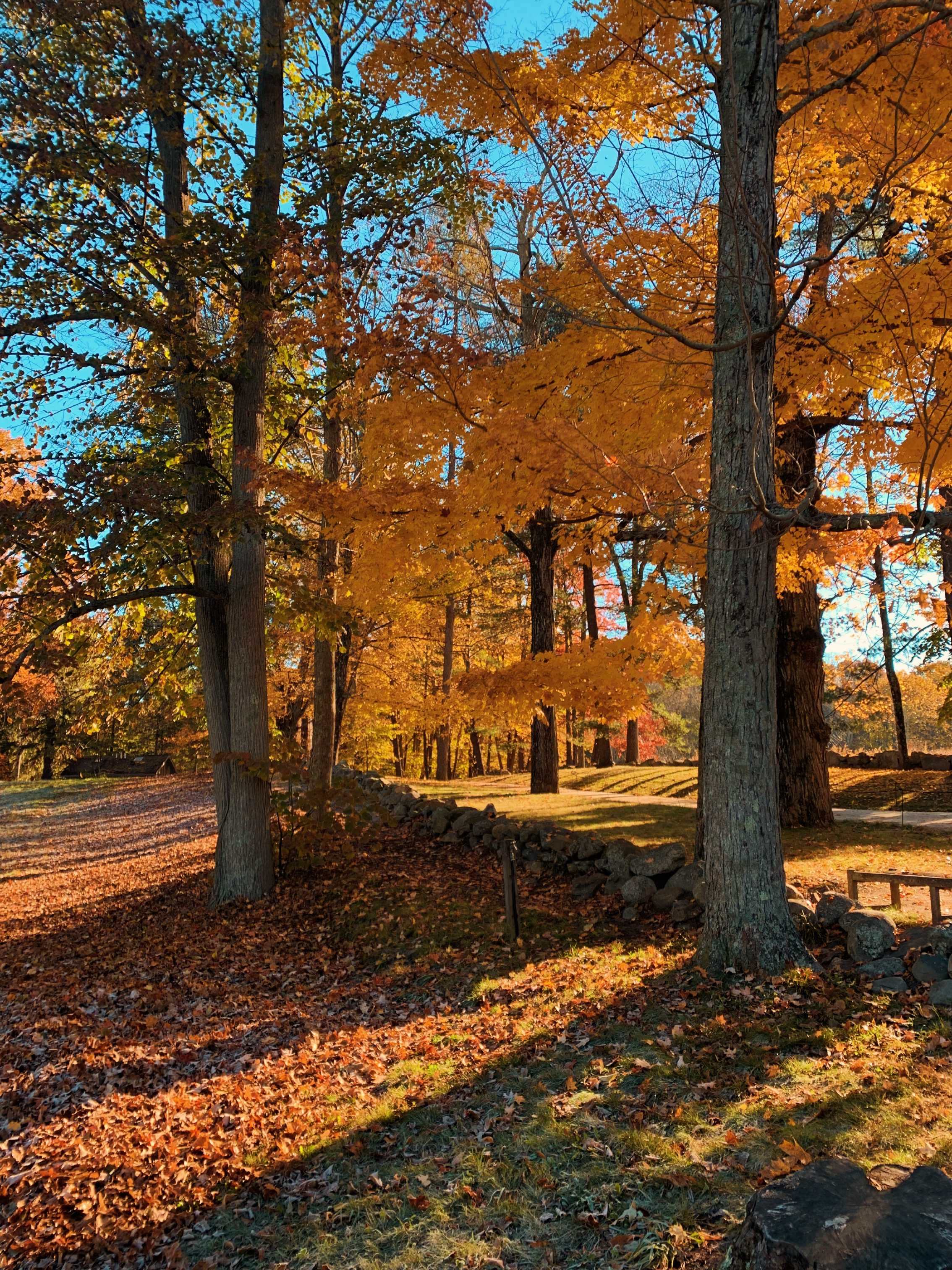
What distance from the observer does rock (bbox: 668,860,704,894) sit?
7.25m

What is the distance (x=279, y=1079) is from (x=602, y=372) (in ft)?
21.0

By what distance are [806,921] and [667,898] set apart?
1.57 m

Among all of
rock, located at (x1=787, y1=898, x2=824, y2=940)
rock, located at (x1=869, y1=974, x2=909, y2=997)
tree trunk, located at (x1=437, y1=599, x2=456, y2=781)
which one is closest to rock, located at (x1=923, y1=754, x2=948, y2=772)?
tree trunk, located at (x1=437, y1=599, x2=456, y2=781)

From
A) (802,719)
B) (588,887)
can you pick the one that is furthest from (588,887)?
(802,719)

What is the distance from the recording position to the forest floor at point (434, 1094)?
3410 mm

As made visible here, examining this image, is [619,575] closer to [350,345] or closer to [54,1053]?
[350,345]

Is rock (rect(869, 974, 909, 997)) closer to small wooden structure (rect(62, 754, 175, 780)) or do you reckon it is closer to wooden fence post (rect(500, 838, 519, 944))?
wooden fence post (rect(500, 838, 519, 944))

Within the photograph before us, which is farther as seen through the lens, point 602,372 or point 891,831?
point 891,831

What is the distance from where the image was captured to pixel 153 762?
3206cm

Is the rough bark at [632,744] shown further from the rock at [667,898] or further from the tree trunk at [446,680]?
the rock at [667,898]

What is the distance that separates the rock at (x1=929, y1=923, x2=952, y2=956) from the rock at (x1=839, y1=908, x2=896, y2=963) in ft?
0.87

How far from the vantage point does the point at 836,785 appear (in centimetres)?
1483

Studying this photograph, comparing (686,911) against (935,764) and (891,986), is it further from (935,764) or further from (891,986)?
(935,764)

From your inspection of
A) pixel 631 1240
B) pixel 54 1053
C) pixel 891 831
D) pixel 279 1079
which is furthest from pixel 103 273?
pixel 891 831
